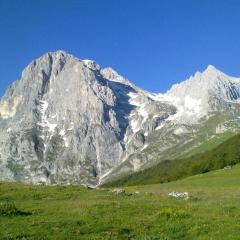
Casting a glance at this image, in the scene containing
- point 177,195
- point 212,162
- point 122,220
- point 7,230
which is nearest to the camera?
point 7,230

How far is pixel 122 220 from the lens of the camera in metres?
31.1

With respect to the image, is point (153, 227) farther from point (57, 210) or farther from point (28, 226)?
point (57, 210)

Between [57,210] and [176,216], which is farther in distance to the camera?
[57,210]

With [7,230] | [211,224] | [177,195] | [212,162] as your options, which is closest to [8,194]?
[177,195]

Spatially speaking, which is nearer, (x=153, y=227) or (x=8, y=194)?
(x=153, y=227)

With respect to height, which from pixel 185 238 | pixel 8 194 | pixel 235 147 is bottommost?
pixel 185 238

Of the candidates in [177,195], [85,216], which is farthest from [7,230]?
[177,195]

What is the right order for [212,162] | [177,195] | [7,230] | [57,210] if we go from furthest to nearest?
[212,162] < [177,195] < [57,210] < [7,230]

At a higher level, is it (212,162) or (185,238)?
(212,162)

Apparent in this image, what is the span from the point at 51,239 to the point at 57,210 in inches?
470

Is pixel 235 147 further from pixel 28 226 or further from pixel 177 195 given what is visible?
pixel 28 226

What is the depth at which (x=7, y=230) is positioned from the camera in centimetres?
2752

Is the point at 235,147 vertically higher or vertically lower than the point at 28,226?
higher

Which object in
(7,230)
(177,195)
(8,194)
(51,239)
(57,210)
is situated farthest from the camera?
(8,194)
